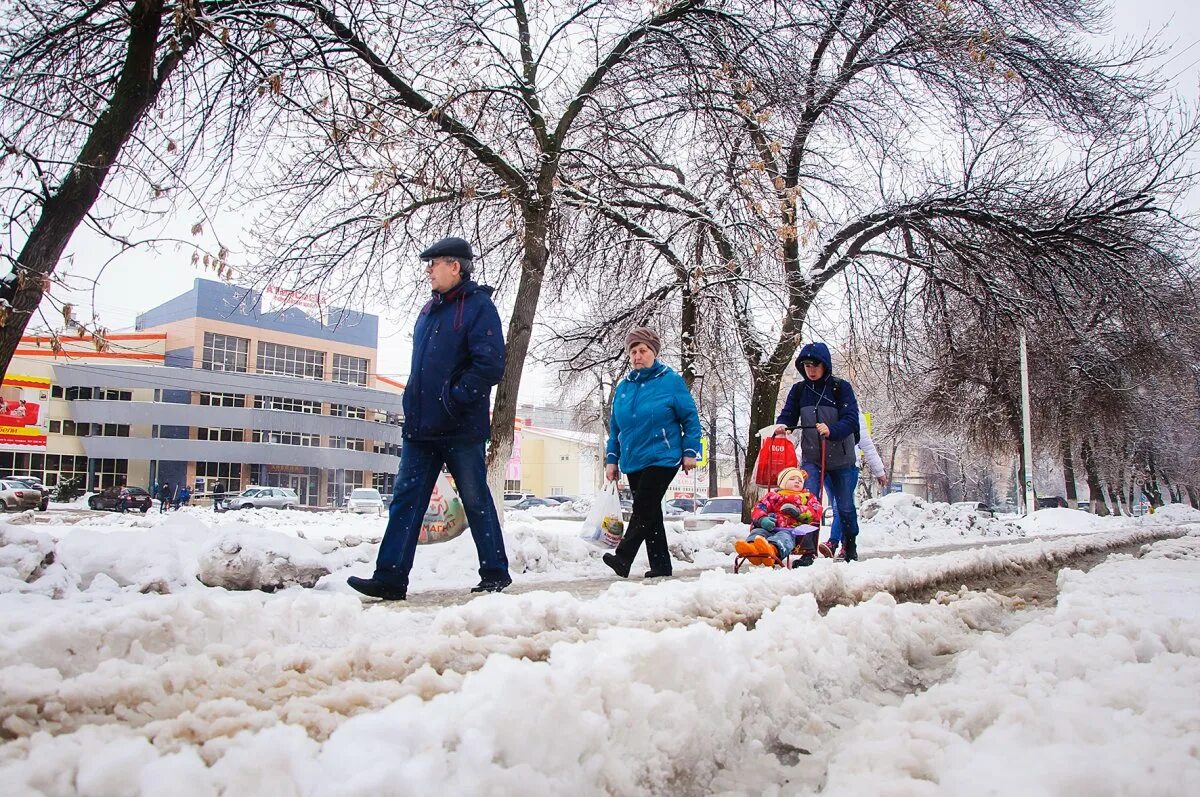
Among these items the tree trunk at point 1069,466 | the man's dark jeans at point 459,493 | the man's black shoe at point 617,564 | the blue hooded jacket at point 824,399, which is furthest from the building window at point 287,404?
the man's dark jeans at point 459,493

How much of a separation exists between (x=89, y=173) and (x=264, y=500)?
1453 inches

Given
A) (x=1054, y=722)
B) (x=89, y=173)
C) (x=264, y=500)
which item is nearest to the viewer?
(x=1054, y=722)

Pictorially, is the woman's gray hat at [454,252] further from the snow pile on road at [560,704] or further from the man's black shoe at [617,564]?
the snow pile on road at [560,704]

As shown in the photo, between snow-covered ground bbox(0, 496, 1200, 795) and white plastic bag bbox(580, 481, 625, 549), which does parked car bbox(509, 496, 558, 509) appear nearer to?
white plastic bag bbox(580, 481, 625, 549)

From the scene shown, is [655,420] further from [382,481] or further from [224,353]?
[382,481]

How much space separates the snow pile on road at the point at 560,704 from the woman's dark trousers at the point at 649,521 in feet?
9.67

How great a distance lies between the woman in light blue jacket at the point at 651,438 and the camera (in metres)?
5.91

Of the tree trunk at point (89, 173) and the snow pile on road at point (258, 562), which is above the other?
the tree trunk at point (89, 173)

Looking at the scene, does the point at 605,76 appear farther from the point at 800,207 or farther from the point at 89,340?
the point at 89,340

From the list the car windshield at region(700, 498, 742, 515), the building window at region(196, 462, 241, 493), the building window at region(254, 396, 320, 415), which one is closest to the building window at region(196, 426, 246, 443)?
the building window at region(196, 462, 241, 493)

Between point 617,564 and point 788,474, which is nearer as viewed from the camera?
point 617,564

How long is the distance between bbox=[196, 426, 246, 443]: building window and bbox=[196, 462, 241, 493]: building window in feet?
5.35

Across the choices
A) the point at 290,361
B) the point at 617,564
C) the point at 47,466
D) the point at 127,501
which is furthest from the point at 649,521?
the point at 47,466

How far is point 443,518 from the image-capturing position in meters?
7.94
